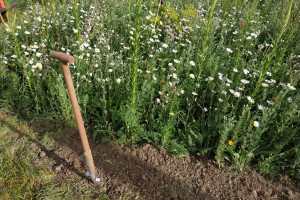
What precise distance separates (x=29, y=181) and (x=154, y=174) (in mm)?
1167

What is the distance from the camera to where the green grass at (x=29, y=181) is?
1974 mm

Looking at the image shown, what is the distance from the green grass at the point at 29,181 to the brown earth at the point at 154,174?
2.3 inches

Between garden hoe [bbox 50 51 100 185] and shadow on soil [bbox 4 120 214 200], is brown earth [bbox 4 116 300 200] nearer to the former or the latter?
shadow on soil [bbox 4 120 214 200]

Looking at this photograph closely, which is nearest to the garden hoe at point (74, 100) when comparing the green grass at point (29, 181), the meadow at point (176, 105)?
the green grass at point (29, 181)

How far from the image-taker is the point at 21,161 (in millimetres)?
2209

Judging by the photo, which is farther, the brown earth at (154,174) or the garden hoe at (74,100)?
the brown earth at (154,174)

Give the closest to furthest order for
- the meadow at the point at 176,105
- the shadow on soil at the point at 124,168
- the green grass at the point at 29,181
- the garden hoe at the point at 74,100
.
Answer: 1. the garden hoe at the point at 74,100
2. the green grass at the point at 29,181
3. the shadow on soil at the point at 124,168
4. the meadow at the point at 176,105

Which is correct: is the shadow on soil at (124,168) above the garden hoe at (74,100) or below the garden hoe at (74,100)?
below

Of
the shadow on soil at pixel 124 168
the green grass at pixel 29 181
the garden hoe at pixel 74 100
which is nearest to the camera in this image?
the garden hoe at pixel 74 100

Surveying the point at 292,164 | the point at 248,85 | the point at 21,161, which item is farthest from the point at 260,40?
the point at 21,161

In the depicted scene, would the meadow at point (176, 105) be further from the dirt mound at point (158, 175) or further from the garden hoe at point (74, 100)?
the garden hoe at point (74, 100)

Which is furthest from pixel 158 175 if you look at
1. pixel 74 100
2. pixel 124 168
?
pixel 74 100

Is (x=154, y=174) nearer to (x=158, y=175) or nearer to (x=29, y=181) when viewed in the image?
(x=158, y=175)

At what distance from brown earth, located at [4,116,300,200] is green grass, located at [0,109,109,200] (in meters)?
0.06
